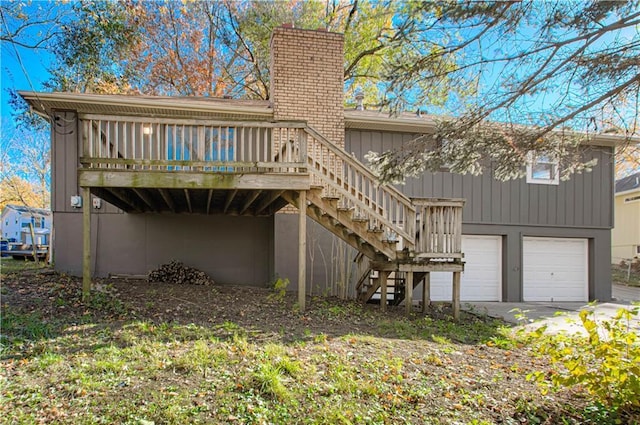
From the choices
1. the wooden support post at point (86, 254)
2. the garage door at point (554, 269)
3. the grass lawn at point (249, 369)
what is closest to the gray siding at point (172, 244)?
the grass lawn at point (249, 369)

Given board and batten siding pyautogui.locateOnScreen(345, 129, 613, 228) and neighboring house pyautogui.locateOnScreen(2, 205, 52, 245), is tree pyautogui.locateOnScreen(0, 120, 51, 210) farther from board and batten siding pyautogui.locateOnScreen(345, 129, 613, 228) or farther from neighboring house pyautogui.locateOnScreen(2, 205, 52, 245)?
board and batten siding pyautogui.locateOnScreen(345, 129, 613, 228)

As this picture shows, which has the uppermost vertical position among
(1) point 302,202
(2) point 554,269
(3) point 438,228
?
(1) point 302,202

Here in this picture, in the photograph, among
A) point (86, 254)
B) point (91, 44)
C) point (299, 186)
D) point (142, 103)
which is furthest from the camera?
point (91, 44)

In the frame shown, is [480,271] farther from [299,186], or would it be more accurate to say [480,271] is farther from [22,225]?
[22,225]

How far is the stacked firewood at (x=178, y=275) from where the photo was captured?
8930 mm

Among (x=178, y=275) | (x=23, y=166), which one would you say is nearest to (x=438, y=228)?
(x=178, y=275)

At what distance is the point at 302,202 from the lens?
655 cm

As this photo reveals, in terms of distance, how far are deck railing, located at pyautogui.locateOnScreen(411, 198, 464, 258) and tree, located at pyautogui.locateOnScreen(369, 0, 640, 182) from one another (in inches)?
42.9

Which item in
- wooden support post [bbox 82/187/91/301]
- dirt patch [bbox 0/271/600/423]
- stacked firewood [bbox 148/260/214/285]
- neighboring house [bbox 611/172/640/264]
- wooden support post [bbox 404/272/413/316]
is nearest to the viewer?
dirt patch [bbox 0/271/600/423]

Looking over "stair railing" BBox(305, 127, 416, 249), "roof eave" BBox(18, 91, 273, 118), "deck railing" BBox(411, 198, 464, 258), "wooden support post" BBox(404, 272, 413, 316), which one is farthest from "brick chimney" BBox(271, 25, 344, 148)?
"wooden support post" BBox(404, 272, 413, 316)

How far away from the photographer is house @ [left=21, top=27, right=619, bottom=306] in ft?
21.2

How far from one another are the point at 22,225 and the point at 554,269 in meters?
20.2

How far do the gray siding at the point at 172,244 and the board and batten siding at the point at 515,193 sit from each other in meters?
3.29

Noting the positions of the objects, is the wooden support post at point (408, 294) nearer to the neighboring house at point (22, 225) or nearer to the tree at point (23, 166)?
the neighboring house at point (22, 225)
